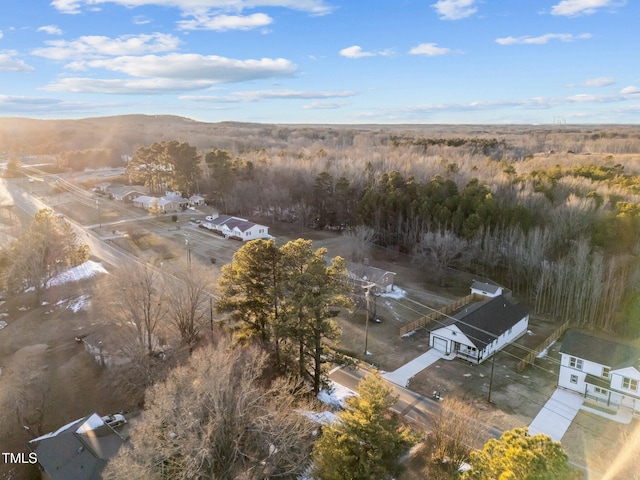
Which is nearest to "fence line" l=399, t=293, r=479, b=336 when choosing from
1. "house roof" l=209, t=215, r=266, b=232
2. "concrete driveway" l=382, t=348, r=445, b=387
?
"concrete driveway" l=382, t=348, r=445, b=387

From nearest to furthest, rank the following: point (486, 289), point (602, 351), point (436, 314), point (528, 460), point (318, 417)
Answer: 1. point (528, 460)
2. point (318, 417)
3. point (602, 351)
4. point (436, 314)
5. point (486, 289)

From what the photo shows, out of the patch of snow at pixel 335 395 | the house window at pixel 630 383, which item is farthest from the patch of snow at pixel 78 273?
the house window at pixel 630 383

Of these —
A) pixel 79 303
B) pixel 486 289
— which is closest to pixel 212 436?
pixel 79 303

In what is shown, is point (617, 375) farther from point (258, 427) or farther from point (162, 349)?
point (162, 349)

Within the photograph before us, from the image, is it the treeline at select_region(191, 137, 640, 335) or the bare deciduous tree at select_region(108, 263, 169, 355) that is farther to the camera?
the treeline at select_region(191, 137, 640, 335)

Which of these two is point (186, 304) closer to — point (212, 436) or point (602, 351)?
point (212, 436)

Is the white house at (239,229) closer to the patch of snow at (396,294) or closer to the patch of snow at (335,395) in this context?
the patch of snow at (396,294)

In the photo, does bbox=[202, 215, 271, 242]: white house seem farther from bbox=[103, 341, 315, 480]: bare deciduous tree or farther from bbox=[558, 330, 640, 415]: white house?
bbox=[103, 341, 315, 480]: bare deciduous tree
